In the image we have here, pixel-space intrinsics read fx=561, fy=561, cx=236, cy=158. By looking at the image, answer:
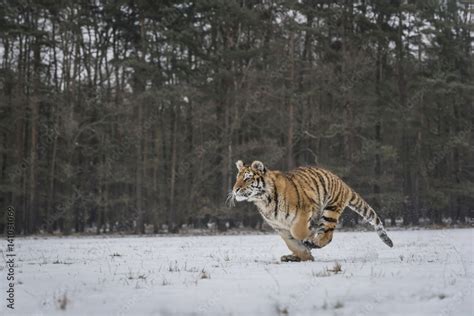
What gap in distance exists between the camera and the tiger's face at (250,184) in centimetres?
938

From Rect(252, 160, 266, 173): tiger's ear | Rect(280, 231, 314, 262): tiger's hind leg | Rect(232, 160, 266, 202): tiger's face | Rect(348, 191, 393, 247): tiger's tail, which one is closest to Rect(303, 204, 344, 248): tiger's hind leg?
Rect(280, 231, 314, 262): tiger's hind leg

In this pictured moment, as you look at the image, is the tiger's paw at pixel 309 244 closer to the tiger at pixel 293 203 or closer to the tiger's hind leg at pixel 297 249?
the tiger at pixel 293 203

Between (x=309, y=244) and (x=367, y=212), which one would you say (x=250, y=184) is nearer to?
(x=309, y=244)

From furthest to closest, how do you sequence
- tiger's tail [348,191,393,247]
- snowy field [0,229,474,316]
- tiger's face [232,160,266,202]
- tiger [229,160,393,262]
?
tiger's tail [348,191,393,247]
tiger [229,160,393,262]
tiger's face [232,160,266,202]
snowy field [0,229,474,316]

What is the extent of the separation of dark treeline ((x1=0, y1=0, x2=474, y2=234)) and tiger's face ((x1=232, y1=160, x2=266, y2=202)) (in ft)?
67.8

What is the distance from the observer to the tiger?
9586 mm

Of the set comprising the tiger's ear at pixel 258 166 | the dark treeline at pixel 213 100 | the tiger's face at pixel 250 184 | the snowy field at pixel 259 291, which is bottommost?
the snowy field at pixel 259 291

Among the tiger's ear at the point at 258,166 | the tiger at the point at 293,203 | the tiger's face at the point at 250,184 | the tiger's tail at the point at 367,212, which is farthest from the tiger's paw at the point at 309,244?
the tiger's tail at the point at 367,212

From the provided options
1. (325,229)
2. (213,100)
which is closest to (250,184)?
(325,229)

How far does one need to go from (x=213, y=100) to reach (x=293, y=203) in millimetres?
23317

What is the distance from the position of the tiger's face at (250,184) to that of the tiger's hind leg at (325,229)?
1201 mm

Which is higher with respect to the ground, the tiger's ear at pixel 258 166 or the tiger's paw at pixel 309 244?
the tiger's ear at pixel 258 166

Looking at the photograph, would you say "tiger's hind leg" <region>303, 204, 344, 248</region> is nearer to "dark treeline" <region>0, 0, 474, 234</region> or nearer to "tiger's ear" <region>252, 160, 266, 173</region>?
"tiger's ear" <region>252, 160, 266, 173</region>

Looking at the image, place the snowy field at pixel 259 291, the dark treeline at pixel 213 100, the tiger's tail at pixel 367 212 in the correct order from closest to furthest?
the snowy field at pixel 259 291
the tiger's tail at pixel 367 212
the dark treeline at pixel 213 100
